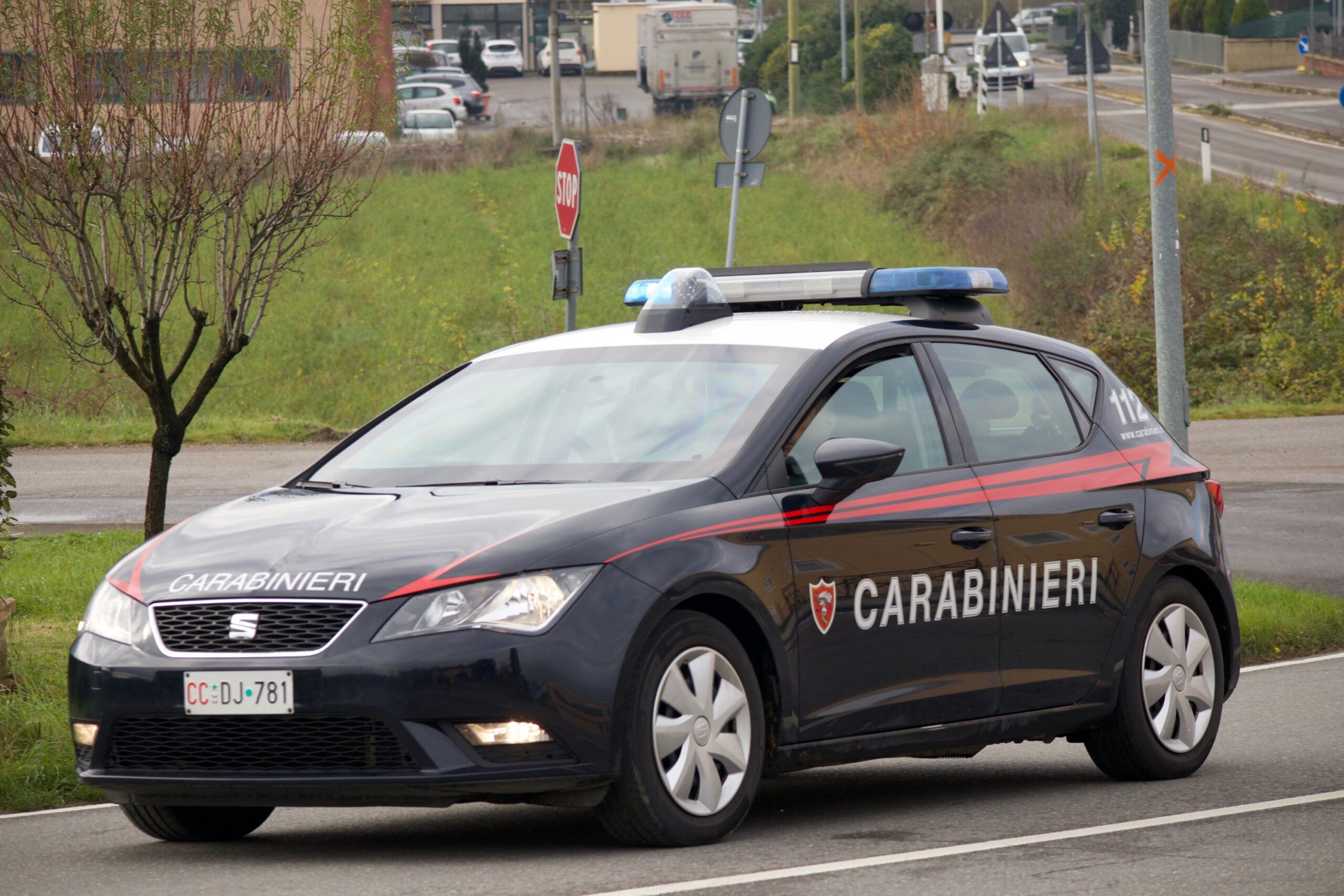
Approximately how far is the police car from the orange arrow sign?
4.61 metres

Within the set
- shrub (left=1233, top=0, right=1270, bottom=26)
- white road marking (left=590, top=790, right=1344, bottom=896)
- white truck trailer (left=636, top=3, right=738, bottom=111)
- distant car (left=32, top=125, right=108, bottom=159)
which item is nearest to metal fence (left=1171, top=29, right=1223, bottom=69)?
shrub (left=1233, top=0, right=1270, bottom=26)

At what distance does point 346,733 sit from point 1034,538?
269 cm

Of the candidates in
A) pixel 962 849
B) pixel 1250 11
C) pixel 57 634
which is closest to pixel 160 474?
pixel 57 634

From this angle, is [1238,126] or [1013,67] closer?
[1238,126]

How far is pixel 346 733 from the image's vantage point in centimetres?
551

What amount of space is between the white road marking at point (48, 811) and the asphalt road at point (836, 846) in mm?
28

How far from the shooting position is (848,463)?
245 inches

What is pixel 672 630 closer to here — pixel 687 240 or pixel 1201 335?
pixel 1201 335

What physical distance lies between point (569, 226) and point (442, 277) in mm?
22250

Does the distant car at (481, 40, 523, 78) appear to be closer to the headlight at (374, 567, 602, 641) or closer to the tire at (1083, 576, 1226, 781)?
the tire at (1083, 576, 1226, 781)

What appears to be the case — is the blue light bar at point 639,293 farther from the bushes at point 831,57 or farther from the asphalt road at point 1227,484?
the bushes at point 831,57

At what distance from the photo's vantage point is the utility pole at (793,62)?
180 ft

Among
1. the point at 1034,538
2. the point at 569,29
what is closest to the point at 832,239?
the point at 1034,538

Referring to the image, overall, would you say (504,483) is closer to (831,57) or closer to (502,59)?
(831,57)
